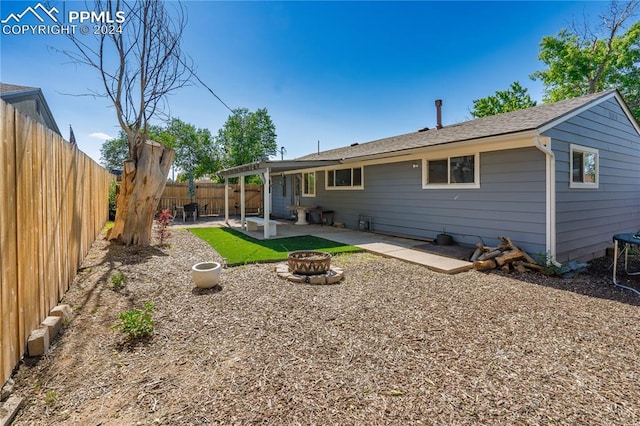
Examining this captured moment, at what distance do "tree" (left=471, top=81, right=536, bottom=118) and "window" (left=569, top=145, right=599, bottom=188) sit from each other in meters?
20.3

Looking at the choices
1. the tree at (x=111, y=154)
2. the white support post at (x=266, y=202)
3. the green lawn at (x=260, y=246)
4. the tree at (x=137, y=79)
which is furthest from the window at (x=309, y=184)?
the tree at (x=111, y=154)

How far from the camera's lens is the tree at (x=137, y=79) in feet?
21.1

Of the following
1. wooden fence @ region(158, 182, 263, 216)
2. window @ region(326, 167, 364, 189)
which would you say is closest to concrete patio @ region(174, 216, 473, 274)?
window @ region(326, 167, 364, 189)

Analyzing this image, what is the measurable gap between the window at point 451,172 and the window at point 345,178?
9.21 ft

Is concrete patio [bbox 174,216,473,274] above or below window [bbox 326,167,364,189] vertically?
below

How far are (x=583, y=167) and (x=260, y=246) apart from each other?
25.2 ft

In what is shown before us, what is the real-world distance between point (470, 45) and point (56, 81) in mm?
13513

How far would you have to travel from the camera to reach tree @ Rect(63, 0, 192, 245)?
21.1ft

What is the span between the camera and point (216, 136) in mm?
27578

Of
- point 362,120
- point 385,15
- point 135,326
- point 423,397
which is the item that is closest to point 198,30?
point 385,15

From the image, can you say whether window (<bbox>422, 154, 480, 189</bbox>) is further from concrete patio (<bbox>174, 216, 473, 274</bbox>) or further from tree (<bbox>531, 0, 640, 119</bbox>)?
tree (<bbox>531, 0, 640, 119</bbox>)

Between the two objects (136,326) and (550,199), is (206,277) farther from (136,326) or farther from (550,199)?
(550,199)

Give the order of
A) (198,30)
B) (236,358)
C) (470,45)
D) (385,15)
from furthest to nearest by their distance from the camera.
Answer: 1. (470,45)
2. (385,15)
3. (198,30)
4. (236,358)

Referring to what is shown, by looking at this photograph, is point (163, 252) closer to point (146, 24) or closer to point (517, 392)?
point (146, 24)
